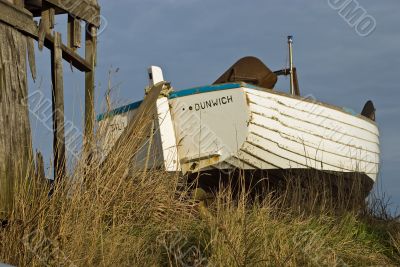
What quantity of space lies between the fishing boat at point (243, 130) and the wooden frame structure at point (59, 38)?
2.17 metres

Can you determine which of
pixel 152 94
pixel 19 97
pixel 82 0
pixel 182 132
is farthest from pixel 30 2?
pixel 182 132

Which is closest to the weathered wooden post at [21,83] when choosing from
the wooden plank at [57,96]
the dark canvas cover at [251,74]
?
the wooden plank at [57,96]

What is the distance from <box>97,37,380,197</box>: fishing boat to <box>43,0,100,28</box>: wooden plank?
2.23 m

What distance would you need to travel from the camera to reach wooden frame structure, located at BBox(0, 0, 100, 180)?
26.6 feet

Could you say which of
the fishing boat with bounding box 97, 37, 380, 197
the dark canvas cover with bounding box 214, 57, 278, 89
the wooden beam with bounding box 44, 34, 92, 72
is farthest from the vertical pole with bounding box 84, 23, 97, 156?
the dark canvas cover with bounding box 214, 57, 278, 89

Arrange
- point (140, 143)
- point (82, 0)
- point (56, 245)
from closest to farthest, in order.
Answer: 1. point (56, 245)
2. point (140, 143)
3. point (82, 0)

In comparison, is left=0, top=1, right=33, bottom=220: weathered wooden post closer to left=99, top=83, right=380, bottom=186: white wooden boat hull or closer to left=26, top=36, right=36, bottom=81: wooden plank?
left=26, top=36, right=36, bottom=81: wooden plank

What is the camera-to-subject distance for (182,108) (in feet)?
44.7

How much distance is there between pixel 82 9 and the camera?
10.1 m

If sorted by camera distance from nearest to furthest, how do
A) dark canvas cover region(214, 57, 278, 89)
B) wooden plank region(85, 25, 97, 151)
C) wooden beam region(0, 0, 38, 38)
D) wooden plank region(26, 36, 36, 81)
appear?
wooden beam region(0, 0, 38, 38) → wooden plank region(26, 36, 36, 81) → wooden plank region(85, 25, 97, 151) → dark canvas cover region(214, 57, 278, 89)

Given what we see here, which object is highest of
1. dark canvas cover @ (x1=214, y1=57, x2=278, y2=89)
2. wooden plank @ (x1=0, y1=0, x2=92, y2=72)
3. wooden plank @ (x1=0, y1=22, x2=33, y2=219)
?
dark canvas cover @ (x1=214, y1=57, x2=278, y2=89)

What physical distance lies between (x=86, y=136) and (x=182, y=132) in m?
5.42

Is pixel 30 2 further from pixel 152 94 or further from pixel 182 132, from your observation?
pixel 182 132

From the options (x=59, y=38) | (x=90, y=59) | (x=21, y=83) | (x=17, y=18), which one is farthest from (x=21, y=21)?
(x=90, y=59)
